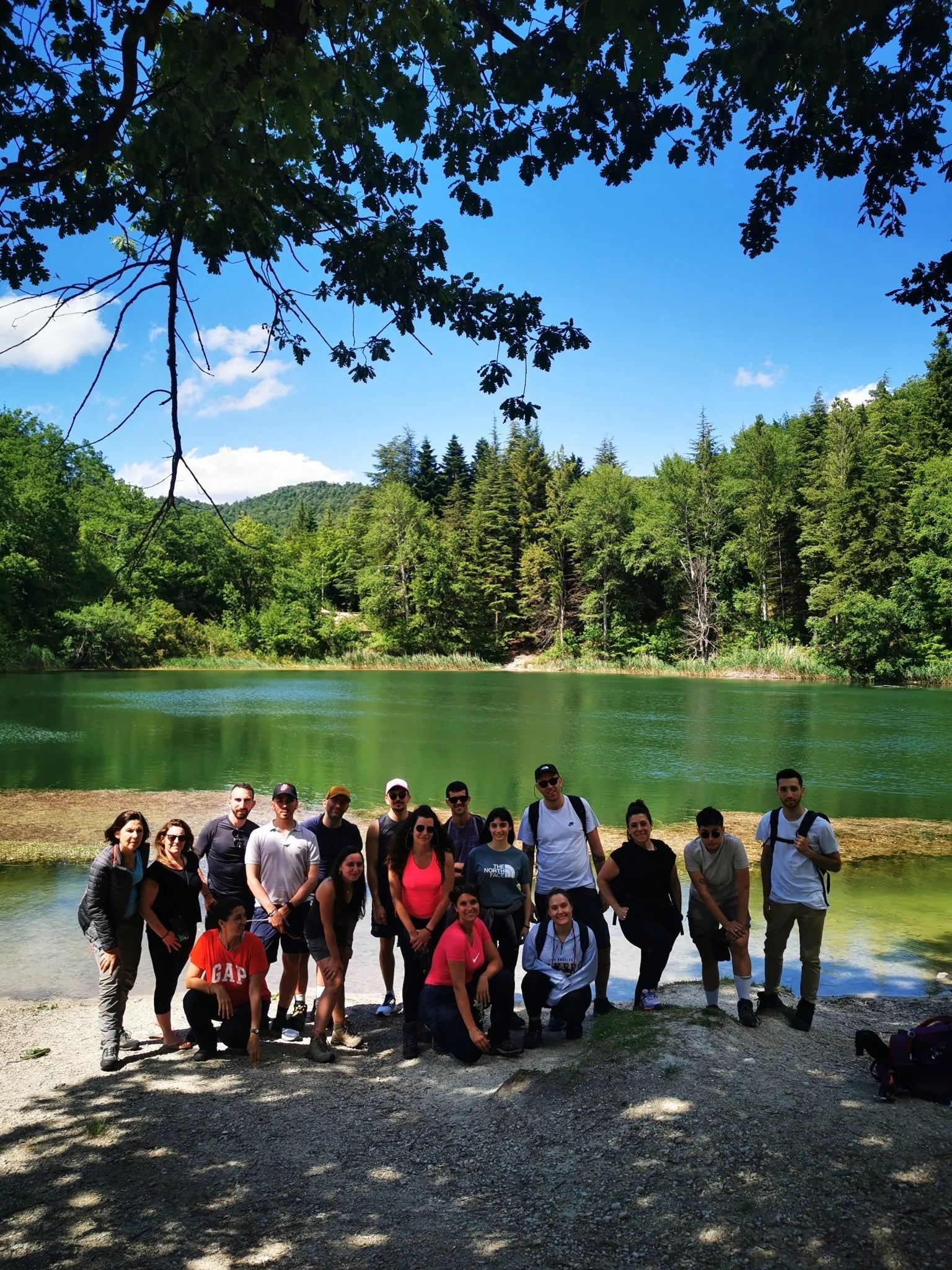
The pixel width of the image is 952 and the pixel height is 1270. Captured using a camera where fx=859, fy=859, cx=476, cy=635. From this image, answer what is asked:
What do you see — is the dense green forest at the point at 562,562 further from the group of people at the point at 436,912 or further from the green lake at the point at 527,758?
the group of people at the point at 436,912

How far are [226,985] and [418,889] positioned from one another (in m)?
1.26

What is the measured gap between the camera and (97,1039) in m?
5.50

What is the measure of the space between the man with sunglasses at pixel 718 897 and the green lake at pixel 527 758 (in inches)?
59.0

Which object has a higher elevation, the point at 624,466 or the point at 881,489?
the point at 624,466

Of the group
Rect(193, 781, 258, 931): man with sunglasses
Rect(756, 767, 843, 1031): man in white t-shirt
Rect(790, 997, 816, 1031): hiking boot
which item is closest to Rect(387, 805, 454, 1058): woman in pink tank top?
Rect(193, 781, 258, 931): man with sunglasses

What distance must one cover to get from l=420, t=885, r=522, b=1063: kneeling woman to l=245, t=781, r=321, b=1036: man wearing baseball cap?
0.93m

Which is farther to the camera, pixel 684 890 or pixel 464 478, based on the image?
pixel 464 478

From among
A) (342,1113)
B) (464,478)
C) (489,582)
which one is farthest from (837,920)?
(464,478)

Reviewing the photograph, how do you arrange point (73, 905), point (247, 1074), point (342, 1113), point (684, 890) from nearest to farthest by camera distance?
1. point (342, 1113)
2. point (247, 1074)
3. point (73, 905)
4. point (684, 890)

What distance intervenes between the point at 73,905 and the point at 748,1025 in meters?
6.96

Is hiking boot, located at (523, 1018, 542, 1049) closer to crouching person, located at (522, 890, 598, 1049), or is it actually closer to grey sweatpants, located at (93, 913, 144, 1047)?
crouching person, located at (522, 890, 598, 1049)

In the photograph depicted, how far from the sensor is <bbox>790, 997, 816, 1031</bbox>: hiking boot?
5301mm

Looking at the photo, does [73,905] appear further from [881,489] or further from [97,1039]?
[881,489]

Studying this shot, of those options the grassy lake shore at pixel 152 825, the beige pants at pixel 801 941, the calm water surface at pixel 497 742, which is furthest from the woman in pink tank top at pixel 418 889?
the calm water surface at pixel 497 742
